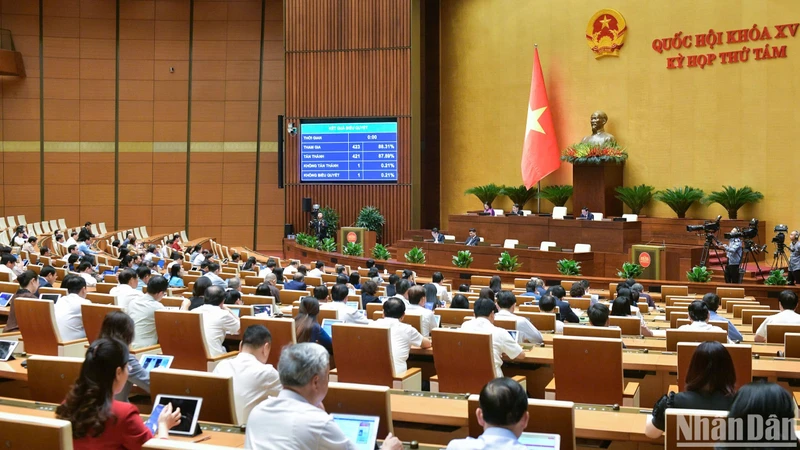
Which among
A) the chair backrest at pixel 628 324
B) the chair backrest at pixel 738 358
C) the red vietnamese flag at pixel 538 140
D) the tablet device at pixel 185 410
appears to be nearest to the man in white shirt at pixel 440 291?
the chair backrest at pixel 628 324

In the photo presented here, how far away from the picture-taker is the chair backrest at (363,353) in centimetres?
507

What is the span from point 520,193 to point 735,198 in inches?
184

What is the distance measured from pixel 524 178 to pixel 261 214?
7.80 metres

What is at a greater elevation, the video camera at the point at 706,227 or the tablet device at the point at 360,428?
the video camera at the point at 706,227

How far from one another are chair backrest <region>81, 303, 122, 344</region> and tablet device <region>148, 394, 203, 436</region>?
2.63 metres

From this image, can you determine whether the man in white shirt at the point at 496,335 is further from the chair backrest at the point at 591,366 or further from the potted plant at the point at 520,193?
the potted plant at the point at 520,193

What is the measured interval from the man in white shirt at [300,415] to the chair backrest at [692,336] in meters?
3.04

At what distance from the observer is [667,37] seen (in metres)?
16.8

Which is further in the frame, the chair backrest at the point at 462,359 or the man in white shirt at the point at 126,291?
the man in white shirt at the point at 126,291

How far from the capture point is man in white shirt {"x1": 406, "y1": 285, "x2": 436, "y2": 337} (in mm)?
6164

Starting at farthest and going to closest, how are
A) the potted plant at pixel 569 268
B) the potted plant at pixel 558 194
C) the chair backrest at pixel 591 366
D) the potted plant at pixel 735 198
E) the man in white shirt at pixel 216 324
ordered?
the potted plant at pixel 558 194
the potted plant at pixel 735 198
the potted plant at pixel 569 268
the man in white shirt at pixel 216 324
the chair backrest at pixel 591 366

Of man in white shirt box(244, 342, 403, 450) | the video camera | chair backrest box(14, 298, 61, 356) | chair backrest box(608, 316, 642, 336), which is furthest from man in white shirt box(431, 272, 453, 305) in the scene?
man in white shirt box(244, 342, 403, 450)

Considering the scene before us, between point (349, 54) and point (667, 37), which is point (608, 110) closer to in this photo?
point (667, 37)

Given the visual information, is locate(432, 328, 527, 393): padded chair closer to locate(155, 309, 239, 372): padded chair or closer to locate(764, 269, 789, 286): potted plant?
locate(155, 309, 239, 372): padded chair
